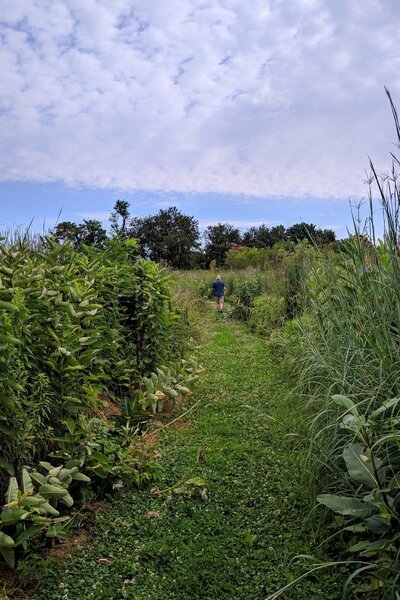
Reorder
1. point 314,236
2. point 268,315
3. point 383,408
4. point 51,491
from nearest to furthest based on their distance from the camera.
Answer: point 383,408, point 51,491, point 314,236, point 268,315

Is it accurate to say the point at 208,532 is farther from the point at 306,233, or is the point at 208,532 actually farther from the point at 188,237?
the point at 188,237

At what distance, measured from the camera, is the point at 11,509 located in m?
1.90

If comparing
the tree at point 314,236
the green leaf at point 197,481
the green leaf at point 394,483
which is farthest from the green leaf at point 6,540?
the tree at point 314,236

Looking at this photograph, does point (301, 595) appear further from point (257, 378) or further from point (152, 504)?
point (257, 378)

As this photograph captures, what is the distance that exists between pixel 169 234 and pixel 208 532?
42.7 m

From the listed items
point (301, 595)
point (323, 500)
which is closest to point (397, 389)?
point (323, 500)

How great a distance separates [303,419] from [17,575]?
2.10 metres

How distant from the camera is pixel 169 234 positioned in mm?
44312

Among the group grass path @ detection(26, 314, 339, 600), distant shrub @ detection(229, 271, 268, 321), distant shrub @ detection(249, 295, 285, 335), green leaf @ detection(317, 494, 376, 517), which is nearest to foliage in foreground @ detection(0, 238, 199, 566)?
grass path @ detection(26, 314, 339, 600)

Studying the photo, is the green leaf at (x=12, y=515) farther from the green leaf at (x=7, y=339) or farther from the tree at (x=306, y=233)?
the tree at (x=306, y=233)

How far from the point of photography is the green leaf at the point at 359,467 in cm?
190

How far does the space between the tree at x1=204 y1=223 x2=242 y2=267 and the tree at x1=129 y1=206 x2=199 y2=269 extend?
144 cm

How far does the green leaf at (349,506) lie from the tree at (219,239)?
42377mm

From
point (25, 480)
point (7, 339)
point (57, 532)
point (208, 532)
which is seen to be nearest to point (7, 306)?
point (7, 339)
